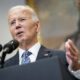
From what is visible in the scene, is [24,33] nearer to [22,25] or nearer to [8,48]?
[22,25]

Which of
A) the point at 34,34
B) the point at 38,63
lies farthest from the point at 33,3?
the point at 38,63

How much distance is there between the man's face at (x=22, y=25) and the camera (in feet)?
6.23

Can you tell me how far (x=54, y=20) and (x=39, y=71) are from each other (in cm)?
207

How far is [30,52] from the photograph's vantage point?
189 centimetres

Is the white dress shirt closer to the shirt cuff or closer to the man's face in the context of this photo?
the man's face

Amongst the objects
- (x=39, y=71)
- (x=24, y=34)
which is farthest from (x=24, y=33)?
(x=39, y=71)

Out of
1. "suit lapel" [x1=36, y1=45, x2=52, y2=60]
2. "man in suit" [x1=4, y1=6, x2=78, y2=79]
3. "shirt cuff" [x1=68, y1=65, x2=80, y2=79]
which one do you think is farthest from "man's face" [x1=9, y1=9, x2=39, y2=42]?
"shirt cuff" [x1=68, y1=65, x2=80, y2=79]

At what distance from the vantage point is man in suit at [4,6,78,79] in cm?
188

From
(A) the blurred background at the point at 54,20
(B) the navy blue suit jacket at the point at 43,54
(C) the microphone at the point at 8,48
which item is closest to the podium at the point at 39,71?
(C) the microphone at the point at 8,48

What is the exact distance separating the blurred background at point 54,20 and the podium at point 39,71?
1.94 metres

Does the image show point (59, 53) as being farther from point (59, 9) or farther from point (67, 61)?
point (59, 9)

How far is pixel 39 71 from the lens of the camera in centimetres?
130

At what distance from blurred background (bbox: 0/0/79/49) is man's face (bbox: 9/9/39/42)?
4.12ft

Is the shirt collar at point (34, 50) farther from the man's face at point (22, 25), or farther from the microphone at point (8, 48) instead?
the microphone at point (8, 48)
